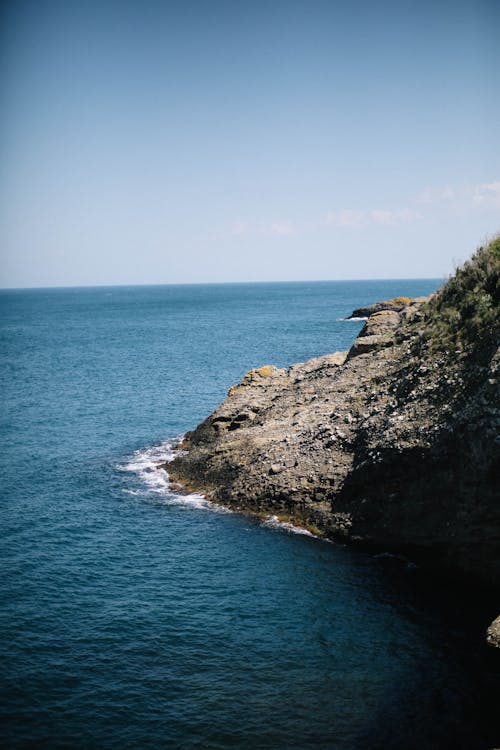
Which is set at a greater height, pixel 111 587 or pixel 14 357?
pixel 14 357

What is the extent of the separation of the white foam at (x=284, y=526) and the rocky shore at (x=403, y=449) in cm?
62

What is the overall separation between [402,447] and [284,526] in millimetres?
8893

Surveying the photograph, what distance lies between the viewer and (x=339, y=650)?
78.0ft

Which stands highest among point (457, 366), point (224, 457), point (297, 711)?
point (457, 366)

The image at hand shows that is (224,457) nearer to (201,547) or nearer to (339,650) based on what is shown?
(201,547)

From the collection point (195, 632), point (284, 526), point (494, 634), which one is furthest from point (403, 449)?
point (195, 632)

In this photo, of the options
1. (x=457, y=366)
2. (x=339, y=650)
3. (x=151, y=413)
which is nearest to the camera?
(x=339, y=650)

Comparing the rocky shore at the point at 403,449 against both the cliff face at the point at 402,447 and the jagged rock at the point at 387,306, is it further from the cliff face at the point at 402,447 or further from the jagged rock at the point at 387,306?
the jagged rock at the point at 387,306

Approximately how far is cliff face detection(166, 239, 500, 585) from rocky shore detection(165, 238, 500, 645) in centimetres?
7

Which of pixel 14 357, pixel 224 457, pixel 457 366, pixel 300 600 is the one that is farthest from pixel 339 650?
pixel 14 357

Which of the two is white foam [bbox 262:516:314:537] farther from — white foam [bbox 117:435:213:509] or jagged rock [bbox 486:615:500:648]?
jagged rock [bbox 486:615:500:648]

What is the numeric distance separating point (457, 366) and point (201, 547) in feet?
59.0

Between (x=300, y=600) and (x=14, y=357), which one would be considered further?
(x=14, y=357)

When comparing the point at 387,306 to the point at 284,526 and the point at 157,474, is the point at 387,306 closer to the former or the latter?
the point at 157,474
